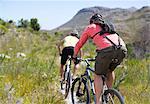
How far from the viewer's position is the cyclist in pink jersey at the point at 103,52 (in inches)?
260

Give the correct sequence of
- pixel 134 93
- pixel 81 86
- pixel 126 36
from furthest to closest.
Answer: pixel 126 36 < pixel 134 93 < pixel 81 86

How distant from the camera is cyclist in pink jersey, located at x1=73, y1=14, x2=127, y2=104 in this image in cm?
660

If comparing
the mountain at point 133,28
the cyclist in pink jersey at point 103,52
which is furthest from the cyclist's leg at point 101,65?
the mountain at point 133,28

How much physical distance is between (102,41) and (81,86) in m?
2.34

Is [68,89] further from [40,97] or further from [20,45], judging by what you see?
[20,45]

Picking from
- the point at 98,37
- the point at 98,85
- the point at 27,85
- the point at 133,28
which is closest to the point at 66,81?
the point at 27,85

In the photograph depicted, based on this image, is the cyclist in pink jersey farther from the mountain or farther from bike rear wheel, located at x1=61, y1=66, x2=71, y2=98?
bike rear wheel, located at x1=61, y1=66, x2=71, y2=98

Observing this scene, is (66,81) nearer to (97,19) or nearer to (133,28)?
(97,19)

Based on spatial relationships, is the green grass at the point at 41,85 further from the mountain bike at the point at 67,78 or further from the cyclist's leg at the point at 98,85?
the cyclist's leg at the point at 98,85

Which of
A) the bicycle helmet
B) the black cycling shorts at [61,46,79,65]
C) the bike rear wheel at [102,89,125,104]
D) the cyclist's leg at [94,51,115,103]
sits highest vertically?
the bicycle helmet

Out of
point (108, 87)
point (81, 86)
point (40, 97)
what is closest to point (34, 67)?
point (81, 86)

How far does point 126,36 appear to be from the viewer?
4791 cm

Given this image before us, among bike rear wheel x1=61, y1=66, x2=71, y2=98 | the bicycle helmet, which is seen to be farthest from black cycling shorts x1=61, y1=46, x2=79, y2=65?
the bicycle helmet

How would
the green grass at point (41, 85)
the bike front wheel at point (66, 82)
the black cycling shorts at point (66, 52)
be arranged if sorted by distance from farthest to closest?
the black cycling shorts at point (66, 52) → the bike front wheel at point (66, 82) → the green grass at point (41, 85)
